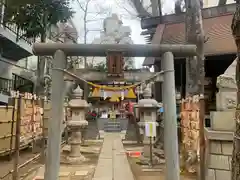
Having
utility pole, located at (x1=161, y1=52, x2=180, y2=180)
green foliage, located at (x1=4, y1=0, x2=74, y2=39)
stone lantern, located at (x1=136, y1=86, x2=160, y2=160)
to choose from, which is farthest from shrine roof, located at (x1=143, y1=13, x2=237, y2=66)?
green foliage, located at (x1=4, y1=0, x2=74, y2=39)

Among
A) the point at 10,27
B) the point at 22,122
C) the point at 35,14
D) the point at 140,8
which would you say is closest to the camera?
the point at 22,122

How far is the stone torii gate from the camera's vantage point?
511 centimetres

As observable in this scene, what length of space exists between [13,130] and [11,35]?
1103 centimetres

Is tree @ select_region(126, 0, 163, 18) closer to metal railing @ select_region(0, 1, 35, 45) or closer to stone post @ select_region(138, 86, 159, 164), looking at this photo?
stone post @ select_region(138, 86, 159, 164)

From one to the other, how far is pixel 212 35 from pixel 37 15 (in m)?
11.0

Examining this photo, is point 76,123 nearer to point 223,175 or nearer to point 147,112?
point 147,112

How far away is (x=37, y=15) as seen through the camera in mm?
16766

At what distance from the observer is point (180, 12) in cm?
1466

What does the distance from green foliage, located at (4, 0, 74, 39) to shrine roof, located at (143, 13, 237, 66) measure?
731cm

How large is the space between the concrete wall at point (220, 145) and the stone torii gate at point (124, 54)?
1032 millimetres

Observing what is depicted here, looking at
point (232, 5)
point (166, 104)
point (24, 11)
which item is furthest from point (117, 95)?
point (24, 11)

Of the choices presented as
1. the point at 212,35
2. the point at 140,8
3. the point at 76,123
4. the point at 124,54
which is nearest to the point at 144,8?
the point at 140,8

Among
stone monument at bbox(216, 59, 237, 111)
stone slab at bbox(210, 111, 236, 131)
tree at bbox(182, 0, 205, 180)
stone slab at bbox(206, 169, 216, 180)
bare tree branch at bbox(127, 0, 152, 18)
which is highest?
bare tree branch at bbox(127, 0, 152, 18)

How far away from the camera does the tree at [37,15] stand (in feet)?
53.1
